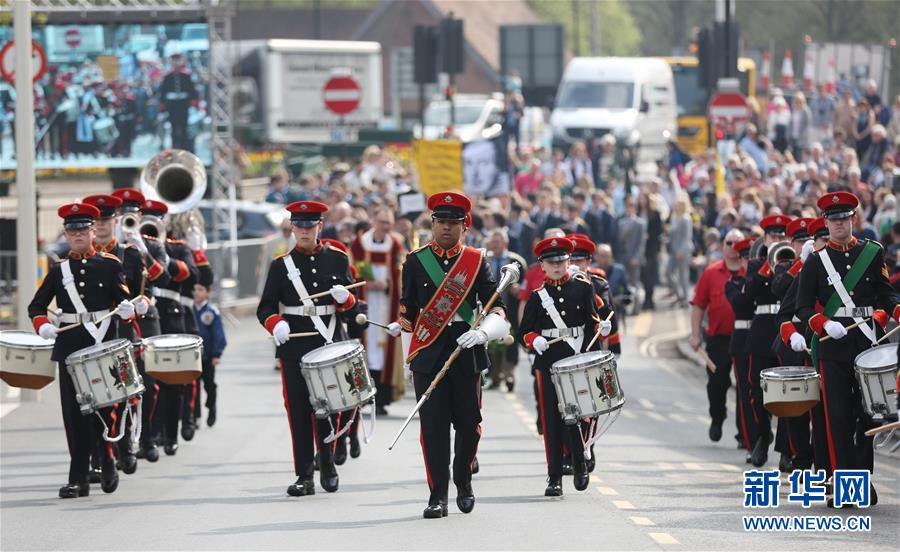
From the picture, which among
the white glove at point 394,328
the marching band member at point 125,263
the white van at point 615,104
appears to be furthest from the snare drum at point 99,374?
the white van at point 615,104

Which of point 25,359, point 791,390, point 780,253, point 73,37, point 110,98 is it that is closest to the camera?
point 791,390

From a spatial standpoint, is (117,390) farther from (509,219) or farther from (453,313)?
(509,219)

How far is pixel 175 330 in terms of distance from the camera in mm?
16812

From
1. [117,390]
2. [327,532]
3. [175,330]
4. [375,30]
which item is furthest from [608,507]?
[375,30]

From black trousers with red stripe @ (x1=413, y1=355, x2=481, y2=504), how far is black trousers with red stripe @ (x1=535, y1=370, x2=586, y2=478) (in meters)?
1.07

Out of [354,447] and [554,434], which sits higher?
[554,434]

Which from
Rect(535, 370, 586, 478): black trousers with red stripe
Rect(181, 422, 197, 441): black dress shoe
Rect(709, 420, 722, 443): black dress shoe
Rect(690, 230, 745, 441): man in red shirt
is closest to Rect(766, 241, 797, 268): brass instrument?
Rect(690, 230, 745, 441): man in red shirt

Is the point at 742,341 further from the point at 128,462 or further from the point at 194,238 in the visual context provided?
the point at 128,462

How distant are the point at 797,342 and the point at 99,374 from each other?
471 cm

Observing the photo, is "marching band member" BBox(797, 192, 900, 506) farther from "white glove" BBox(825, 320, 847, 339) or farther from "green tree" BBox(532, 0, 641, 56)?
"green tree" BBox(532, 0, 641, 56)

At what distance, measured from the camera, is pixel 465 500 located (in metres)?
13.1

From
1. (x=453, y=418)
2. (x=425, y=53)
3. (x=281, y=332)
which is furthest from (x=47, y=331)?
(x=425, y=53)

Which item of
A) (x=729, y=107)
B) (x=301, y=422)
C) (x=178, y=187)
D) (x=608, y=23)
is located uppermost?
(x=608, y=23)

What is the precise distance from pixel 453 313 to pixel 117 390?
2509 mm
